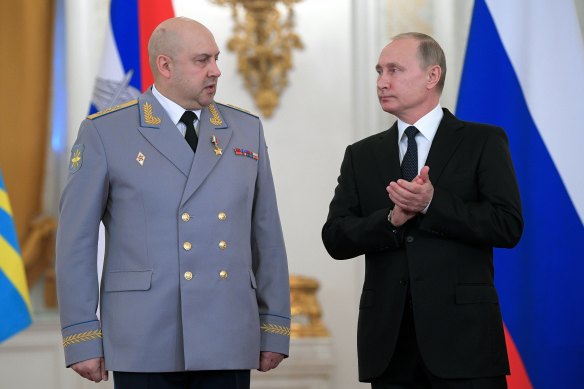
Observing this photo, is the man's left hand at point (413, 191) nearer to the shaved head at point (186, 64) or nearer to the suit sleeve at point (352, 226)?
the suit sleeve at point (352, 226)

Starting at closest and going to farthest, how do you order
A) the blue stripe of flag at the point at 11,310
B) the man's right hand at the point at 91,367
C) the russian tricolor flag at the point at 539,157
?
the man's right hand at the point at 91,367 < the russian tricolor flag at the point at 539,157 < the blue stripe of flag at the point at 11,310

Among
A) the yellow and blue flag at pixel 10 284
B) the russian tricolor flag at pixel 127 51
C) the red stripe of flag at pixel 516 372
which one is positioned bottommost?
the red stripe of flag at pixel 516 372

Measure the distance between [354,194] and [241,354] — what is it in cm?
65

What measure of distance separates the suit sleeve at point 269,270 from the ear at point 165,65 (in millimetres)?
382

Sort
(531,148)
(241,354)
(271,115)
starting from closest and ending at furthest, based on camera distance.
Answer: (241,354)
(531,148)
(271,115)

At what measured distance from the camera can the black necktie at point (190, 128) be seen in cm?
271

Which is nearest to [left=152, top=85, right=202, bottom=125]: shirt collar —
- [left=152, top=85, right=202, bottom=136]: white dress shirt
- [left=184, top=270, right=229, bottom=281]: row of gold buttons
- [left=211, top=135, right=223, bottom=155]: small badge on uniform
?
[left=152, top=85, right=202, bottom=136]: white dress shirt

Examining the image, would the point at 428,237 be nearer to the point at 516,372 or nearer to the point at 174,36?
the point at 174,36

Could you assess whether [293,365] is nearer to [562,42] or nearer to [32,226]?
[32,226]

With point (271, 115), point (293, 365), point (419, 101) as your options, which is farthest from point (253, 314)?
point (271, 115)

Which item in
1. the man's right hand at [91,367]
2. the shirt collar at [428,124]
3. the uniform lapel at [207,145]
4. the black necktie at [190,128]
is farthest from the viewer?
the shirt collar at [428,124]

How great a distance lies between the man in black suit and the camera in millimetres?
2586

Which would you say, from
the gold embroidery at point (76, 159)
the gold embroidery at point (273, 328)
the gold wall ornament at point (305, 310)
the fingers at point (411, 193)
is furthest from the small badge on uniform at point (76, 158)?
the gold wall ornament at point (305, 310)

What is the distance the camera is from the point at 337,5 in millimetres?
5258
